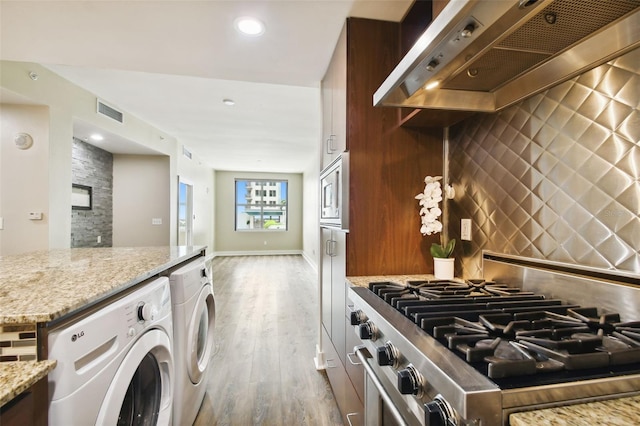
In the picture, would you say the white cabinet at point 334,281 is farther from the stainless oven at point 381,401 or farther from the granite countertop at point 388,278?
the stainless oven at point 381,401

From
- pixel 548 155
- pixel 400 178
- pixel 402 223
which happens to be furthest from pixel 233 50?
pixel 548 155

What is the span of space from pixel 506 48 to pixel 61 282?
5.75 feet

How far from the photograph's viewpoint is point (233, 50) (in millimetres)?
1879

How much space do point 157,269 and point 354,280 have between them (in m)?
0.96

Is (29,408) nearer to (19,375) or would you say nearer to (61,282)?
(19,375)

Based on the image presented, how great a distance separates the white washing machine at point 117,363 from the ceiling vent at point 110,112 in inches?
129

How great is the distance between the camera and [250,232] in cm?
852

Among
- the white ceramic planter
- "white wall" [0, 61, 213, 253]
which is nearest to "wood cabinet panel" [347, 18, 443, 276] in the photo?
the white ceramic planter

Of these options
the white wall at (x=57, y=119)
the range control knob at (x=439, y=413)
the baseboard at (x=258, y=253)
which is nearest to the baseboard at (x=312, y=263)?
the baseboard at (x=258, y=253)

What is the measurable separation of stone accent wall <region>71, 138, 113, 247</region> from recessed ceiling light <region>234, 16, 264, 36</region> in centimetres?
359

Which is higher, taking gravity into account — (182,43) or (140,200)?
(182,43)

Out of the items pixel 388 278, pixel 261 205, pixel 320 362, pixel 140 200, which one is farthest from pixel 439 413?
pixel 261 205

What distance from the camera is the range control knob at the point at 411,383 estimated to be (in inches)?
26.5

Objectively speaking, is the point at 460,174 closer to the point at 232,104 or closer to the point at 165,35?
the point at 165,35
